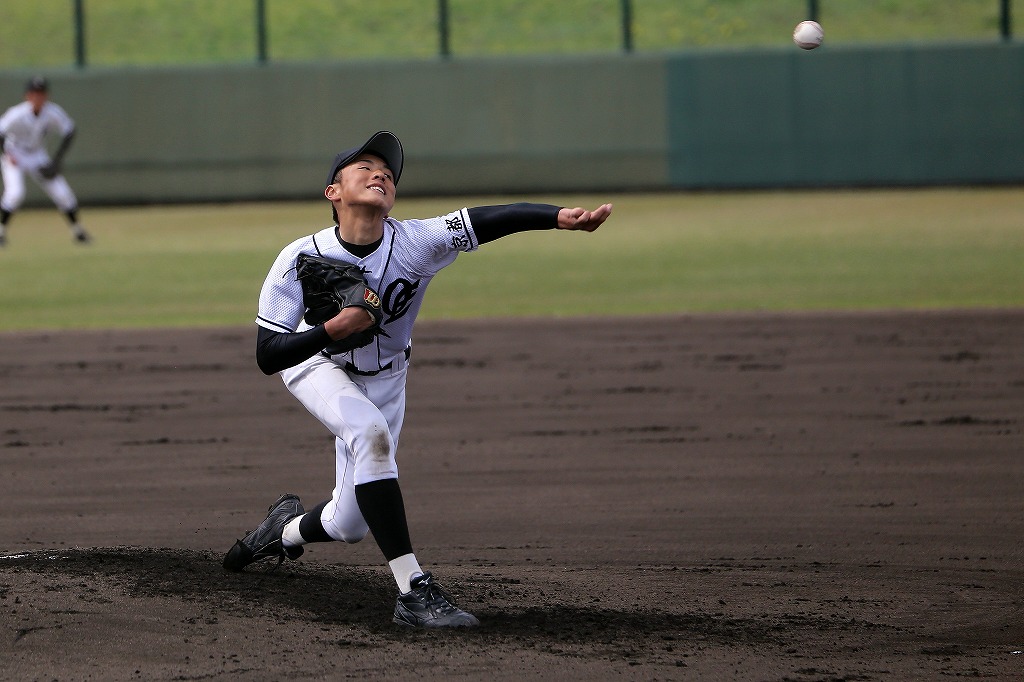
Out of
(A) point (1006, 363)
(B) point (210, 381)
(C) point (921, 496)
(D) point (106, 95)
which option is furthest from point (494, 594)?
(D) point (106, 95)

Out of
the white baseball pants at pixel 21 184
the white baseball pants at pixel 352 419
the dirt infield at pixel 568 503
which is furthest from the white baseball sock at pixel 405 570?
the white baseball pants at pixel 21 184

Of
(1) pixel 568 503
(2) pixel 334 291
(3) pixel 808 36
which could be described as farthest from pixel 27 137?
(2) pixel 334 291

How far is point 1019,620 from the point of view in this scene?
5.20 metres

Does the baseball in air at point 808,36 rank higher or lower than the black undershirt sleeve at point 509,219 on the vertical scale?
higher

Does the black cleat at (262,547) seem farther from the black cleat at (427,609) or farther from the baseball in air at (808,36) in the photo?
the baseball in air at (808,36)

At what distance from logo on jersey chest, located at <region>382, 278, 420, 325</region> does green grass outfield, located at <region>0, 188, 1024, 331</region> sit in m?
7.65

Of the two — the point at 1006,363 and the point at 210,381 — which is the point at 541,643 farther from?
the point at 1006,363

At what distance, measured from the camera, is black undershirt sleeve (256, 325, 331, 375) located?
4840 millimetres

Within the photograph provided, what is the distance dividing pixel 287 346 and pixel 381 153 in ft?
2.77

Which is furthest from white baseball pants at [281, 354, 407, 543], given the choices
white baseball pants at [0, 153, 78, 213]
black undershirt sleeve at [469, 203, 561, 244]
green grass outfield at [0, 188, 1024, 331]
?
white baseball pants at [0, 153, 78, 213]

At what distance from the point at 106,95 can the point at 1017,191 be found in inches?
602

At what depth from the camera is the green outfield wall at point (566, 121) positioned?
2320 centimetres

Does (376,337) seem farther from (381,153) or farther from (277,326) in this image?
(381,153)

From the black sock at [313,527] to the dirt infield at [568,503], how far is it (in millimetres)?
185
